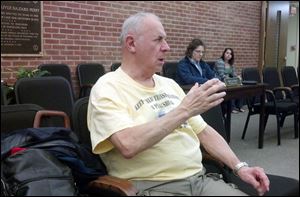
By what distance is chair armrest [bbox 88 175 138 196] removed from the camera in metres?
1.22

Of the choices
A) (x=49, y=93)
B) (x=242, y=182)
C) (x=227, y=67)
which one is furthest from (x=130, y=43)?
(x=227, y=67)

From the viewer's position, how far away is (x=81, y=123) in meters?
1.50

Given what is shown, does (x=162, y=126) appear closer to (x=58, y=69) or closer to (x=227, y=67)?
(x=58, y=69)

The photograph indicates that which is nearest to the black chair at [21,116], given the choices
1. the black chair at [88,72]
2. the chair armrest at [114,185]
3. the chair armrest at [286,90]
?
the chair armrest at [114,185]

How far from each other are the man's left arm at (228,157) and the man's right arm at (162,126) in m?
0.35

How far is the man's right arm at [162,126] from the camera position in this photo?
1242 millimetres

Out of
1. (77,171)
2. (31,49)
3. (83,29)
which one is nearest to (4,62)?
(31,49)

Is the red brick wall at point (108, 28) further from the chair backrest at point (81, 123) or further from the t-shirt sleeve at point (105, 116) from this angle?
the t-shirt sleeve at point (105, 116)

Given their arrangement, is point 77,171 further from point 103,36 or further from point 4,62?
point 103,36

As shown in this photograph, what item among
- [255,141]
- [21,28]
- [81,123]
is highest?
[21,28]

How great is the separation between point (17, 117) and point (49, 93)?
1.20m

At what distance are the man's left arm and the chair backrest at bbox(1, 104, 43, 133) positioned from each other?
0.70 metres

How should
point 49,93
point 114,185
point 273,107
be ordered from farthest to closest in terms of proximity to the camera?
point 273,107 → point 49,93 → point 114,185

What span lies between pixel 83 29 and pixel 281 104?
236cm
